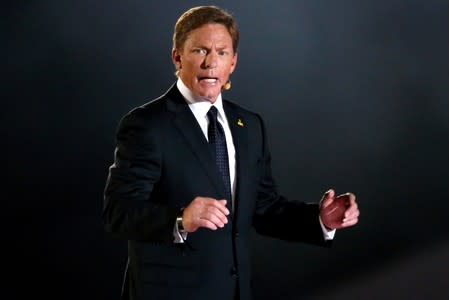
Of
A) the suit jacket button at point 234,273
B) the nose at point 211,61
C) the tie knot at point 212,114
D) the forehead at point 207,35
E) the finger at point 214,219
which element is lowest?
the suit jacket button at point 234,273

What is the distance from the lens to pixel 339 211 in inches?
107

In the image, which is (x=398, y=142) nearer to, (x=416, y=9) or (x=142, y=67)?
(x=416, y=9)

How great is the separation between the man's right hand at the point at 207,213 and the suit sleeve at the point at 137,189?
12cm

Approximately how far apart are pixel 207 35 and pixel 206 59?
0.08m

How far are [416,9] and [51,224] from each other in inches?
93.0

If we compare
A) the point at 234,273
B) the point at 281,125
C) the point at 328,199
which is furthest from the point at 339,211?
the point at 281,125

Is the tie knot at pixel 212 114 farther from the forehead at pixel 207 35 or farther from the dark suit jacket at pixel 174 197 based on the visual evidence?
the forehead at pixel 207 35

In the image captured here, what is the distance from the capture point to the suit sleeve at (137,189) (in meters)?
2.43

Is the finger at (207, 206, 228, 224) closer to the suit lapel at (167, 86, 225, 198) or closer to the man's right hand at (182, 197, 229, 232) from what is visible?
the man's right hand at (182, 197, 229, 232)

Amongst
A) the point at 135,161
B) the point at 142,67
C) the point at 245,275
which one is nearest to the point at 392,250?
the point at 142,67

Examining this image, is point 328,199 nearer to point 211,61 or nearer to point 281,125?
point 211,61

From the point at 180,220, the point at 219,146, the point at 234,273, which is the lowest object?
the point at 234,273

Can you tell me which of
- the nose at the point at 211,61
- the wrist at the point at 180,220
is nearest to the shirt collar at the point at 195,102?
the nose at the point at 211,61

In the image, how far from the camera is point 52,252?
4496 millimetres
